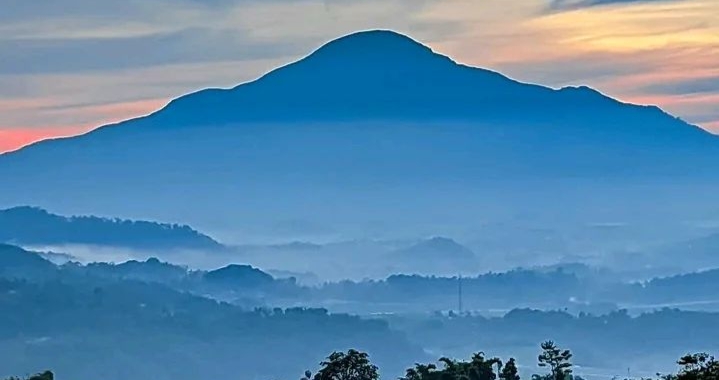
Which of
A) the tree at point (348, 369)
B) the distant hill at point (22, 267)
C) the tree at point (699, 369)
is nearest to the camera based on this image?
the tree at point (699, 369)

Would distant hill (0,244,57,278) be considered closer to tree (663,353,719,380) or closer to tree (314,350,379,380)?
tree (314,350,379,380)

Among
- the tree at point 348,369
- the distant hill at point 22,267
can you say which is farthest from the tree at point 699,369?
the distant hill at point 22,267

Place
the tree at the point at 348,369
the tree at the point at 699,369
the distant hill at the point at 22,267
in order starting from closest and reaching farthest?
1. the tree at the point at 699,369
2. the tree at the point at 348,369
3. the distant hill at the point at 22,267

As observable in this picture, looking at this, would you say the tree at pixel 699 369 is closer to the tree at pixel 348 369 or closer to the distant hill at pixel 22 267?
the tree at pixel 348 369

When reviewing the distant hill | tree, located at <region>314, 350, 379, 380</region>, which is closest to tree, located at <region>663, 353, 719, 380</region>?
tree, located at <region>314, 350, 379, 380</region>

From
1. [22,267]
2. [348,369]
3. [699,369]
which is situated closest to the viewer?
[699,369]

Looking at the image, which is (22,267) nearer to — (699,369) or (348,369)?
(348,369)

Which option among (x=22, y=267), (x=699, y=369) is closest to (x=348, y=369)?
(x=699, y=369)

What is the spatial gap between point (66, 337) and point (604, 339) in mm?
52299

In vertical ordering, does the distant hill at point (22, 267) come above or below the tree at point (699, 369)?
above

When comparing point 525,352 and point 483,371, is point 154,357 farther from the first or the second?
point 483,371

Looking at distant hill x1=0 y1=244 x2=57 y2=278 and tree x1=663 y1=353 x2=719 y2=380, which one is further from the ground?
distant hill x1=0 y1=244 x2=57 y2=278

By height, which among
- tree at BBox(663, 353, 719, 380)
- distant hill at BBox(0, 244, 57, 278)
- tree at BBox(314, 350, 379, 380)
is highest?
distant hill at BBox(0, 244, 57, 278)

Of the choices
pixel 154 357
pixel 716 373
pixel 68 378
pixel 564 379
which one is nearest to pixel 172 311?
pixel 154 357
